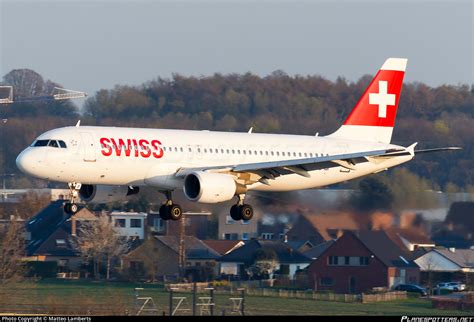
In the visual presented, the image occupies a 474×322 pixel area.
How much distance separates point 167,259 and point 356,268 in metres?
9.57

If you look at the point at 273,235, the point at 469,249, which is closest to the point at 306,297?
the point at 273,235

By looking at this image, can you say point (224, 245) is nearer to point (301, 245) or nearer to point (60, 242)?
point (301, 245)

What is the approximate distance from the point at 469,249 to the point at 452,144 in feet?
63.1

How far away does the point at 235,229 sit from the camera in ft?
194

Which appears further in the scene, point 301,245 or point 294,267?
point 294,267

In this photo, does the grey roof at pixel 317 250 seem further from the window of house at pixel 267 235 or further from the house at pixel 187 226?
the house at pixel 187 226

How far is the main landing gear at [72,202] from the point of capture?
40.6m

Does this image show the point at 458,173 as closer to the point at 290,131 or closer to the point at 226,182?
the point at 290,131

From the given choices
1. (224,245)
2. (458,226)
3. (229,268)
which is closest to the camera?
(458,226)

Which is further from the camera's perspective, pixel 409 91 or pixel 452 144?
pixel 409 91

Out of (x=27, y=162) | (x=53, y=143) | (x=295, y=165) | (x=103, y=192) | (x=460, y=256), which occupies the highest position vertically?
(x=53, y=143)

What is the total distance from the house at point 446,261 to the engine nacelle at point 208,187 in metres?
13.3

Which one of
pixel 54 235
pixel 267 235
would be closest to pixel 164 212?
pixel 267 235

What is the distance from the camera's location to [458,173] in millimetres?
68812
